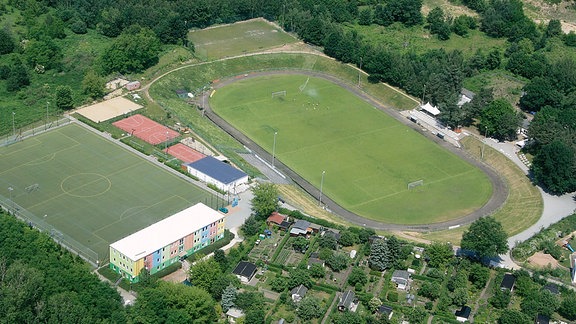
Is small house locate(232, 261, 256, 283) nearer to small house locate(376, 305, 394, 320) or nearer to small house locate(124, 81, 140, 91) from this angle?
small house locate(376, 305, 394, 320)

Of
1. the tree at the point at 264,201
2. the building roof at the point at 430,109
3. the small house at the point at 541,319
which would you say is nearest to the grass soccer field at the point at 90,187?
the tree at the point at 264,201


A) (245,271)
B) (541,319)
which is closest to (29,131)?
(245,271)

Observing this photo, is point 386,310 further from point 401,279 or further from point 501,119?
point 501,119

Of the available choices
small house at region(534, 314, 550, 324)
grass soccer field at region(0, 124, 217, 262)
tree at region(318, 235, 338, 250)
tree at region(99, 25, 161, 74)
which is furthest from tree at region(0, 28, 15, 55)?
small house at region(534, 314, 550, 324)

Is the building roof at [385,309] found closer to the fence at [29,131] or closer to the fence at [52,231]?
the fence at [52,231]

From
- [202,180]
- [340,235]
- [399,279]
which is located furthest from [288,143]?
[399,279]
